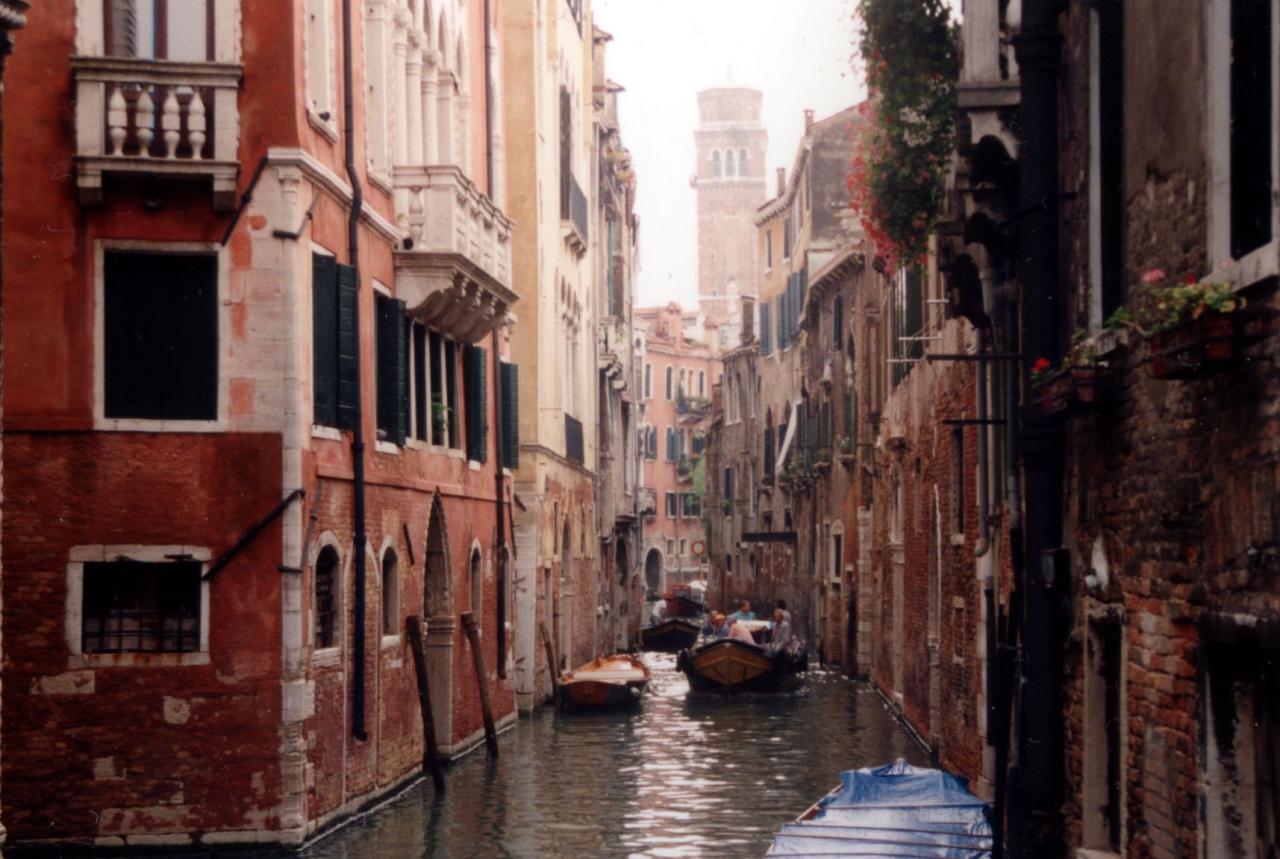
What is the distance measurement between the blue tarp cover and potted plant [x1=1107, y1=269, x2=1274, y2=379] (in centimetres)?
440

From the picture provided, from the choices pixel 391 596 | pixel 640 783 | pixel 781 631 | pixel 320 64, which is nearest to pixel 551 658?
pixel 781 631

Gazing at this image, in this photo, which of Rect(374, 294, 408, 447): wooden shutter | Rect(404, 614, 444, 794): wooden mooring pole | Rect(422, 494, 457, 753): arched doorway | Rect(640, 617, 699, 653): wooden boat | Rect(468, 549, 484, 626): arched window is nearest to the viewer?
Rect(404, 614, 444, 794): wooden mooring pole

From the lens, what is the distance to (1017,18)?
32.0 feet

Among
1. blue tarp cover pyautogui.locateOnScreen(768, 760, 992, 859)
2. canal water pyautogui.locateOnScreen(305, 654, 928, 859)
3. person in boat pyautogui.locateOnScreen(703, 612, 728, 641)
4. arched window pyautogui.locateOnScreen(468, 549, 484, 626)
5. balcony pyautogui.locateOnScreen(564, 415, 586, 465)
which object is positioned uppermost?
balcony pyautogui.locateOnScreen(564, 415, 586, 465)

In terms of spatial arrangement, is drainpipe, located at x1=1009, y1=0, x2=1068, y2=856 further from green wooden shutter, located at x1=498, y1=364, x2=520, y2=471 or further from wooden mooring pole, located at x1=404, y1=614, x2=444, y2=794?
green wooden shutter, located at x1=498, y1=364, x2=520, y2=471

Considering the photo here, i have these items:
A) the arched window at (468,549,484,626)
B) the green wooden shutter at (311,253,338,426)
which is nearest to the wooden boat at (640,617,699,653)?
the arched window at (468,549,484,626)

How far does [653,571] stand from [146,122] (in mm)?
→ 66205

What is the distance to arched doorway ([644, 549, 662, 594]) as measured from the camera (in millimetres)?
78250

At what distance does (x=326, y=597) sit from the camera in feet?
49.0

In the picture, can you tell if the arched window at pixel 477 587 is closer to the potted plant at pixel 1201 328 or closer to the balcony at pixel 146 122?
the balcony at pixel 146 122

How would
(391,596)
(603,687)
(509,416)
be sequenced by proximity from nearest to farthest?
(391,596) → (509,416) → (603,687)

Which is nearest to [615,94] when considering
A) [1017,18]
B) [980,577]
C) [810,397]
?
[810,397]

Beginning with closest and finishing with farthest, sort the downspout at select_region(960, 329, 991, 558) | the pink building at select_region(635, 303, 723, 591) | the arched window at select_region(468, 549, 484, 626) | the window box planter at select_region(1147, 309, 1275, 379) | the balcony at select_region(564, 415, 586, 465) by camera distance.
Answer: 1. the window box planter at select_region(1147, 309, 1275, 379)
2. the downspout at select_region(960, 329, 991, 558)
3. the arched window at select_region(468, 549, 484, 626)
4. the balcony at select_region(564, 415, 586, 465)
5. the pink building at select_region(635, 303, 723, 591)

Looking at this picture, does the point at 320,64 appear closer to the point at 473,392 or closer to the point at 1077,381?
the point at 473,392
